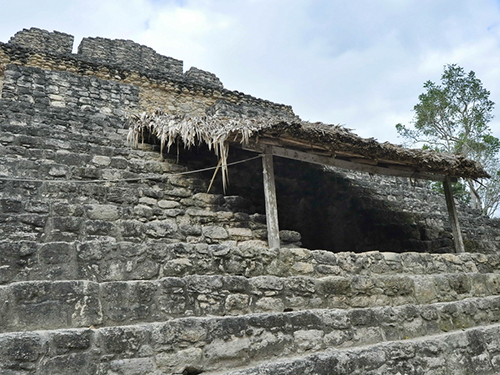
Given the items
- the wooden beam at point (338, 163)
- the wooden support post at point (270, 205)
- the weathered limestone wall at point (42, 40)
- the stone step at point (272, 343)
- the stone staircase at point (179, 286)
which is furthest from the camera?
the weathered limestone wall at point (42, 40)

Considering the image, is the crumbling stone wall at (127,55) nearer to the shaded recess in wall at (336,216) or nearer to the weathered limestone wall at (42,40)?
the weathered limestone wall at (42,40)

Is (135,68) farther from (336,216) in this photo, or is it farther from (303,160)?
(303,160)

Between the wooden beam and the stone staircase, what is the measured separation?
71cm

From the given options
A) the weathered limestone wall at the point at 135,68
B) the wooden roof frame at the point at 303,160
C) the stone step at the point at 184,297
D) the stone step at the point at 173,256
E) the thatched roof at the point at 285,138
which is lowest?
the stone step at the point at 184,297

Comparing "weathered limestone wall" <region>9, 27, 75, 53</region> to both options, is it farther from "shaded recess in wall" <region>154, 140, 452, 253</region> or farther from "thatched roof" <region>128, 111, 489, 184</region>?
"shaded recess in wall" <region>154, 140, 452, 253</region>

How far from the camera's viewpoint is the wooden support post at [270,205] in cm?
372

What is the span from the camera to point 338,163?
4.69m

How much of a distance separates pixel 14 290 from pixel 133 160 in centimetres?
236

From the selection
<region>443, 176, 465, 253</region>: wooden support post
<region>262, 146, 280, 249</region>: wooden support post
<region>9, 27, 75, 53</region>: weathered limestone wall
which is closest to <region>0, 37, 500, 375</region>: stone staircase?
<region>262, 146, 280, 249</region>: wooden support post

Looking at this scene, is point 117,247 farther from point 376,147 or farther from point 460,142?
point 460,142

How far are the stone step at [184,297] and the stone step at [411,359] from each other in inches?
14.5

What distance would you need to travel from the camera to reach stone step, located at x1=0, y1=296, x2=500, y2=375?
6.42 feet

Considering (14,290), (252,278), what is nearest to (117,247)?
(14,290)

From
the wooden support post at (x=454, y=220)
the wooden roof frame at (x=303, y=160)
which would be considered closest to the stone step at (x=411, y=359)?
the wooden roof frame at (x=303, y=160)
